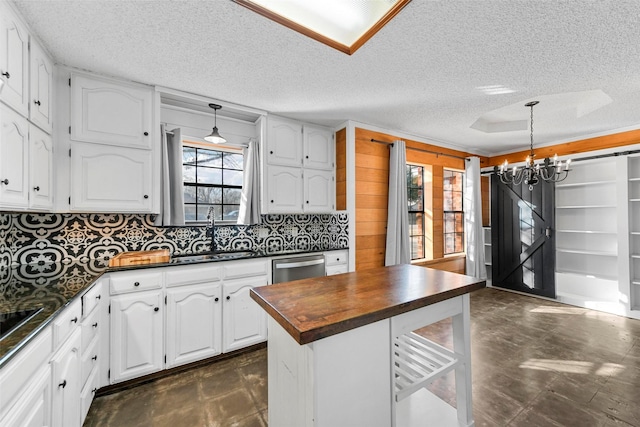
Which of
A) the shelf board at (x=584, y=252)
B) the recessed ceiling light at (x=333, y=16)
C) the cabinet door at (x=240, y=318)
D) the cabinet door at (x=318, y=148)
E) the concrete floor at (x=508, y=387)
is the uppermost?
the recessed ceiling light at (x=333, y=16)

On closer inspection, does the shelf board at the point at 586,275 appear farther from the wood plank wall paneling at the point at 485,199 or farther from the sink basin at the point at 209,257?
the sink basin at the point at 209,257

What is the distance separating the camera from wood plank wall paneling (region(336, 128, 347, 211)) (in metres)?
3.36

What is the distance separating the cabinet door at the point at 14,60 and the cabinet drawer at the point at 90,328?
4.42 ft

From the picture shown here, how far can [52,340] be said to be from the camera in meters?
1.20

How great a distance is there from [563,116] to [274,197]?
3786 mm

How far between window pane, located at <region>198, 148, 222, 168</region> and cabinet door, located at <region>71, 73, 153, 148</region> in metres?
0.63

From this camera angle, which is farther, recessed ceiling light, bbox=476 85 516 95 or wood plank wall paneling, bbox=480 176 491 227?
wood plank wall paneling, bbox=480 176 491 227

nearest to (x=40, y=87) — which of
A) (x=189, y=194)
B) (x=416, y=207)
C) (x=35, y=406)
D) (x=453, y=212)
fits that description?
(x=189, y=194)

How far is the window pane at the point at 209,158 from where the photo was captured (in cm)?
302

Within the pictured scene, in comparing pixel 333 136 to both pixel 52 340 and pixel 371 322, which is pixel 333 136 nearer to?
pixel 371 322

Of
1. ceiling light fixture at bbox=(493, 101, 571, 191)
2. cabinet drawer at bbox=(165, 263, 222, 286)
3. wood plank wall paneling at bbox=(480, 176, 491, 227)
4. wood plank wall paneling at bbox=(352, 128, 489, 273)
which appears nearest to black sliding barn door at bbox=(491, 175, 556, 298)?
ceiling light fixture at bbox=(493, 101, 571, 191)

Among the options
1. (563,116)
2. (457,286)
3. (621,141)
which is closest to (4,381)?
(457,286)

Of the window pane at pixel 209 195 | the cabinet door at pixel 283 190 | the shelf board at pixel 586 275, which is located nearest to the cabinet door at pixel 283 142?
the cabinet door at pixel 283 190

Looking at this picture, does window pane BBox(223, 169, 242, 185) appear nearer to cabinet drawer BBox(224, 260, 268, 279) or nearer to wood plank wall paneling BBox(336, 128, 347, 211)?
cabinet drawer BBox(224, 260, 268, 279)
